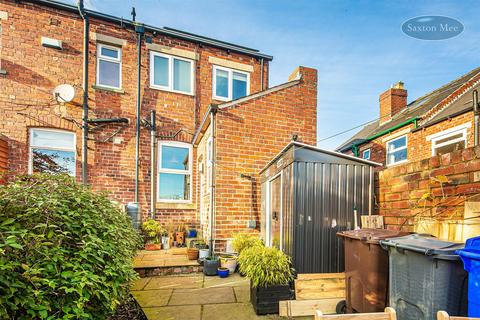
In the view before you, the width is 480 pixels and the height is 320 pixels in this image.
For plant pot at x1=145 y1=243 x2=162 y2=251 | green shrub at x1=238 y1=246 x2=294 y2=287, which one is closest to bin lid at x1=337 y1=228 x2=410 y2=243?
green shrub at x1=238 y1=246 x2=294 y2=287

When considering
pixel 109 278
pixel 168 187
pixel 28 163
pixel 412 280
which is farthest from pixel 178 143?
pixel 412 280

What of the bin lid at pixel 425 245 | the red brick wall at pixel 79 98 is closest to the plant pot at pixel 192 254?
the red brick wall at pixel 79 98

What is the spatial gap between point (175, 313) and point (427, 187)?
13.0 ft

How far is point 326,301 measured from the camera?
362 centimetres

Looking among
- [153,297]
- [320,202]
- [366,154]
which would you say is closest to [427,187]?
[320,202]

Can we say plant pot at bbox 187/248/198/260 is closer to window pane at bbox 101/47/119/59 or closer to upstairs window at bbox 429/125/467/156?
window pane at bbox 101/47/119/59

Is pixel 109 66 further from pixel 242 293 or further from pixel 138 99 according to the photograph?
pixel 242 293

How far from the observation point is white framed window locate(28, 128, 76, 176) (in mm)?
7301

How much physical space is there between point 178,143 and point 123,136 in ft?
5.63

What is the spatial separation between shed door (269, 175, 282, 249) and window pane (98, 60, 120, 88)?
632 cm

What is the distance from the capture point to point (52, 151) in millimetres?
7496

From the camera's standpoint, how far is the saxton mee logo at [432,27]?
4.82m

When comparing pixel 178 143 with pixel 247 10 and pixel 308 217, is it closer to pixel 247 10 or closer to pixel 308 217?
pixel 247 10

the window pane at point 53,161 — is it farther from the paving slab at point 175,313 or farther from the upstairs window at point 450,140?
the upstairs window at point 450,140
